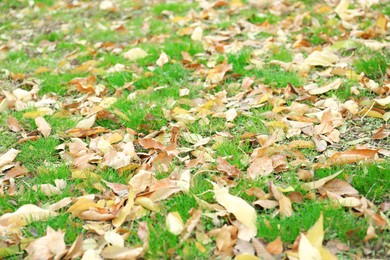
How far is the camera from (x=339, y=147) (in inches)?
115

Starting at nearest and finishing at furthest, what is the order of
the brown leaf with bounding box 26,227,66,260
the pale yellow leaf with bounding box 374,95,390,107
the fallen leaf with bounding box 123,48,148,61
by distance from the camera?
1. the brown leaf with bounding box 26,227,66,260
2. the pale yellow leaf with bounding box 374,95,390,107
3. the fallen leaf with bounding box 123,48,148,61

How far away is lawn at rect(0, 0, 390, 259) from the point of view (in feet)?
7.47

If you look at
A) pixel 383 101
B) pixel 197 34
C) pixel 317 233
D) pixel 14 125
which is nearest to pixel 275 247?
pixel 317 233

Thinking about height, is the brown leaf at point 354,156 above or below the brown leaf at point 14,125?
above

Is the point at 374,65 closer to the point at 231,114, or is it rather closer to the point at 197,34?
the point at 231,114

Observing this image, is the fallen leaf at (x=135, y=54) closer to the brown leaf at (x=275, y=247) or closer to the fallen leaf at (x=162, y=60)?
the fallen leaf at (x=162, y=60)

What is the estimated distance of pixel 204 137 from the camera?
3236mm

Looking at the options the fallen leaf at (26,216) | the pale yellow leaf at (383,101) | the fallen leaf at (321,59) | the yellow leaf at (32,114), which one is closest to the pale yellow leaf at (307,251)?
the fallen leaf at (26,216)

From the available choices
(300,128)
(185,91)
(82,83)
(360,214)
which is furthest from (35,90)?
(360,214)

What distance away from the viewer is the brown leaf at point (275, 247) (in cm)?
213

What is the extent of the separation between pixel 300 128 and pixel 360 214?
3.02 ft

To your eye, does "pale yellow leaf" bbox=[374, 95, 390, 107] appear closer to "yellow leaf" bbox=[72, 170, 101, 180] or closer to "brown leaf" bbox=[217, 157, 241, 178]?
"brown leaf" bbox=[217, 157, 241, 178]

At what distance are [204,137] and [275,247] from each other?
3.99ft

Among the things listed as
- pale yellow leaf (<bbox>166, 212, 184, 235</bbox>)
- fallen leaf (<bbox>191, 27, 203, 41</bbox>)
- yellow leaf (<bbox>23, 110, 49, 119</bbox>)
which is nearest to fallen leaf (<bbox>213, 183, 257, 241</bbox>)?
pale yellow leaf (<bbox>166, 212, 184, 235</bbox>)
